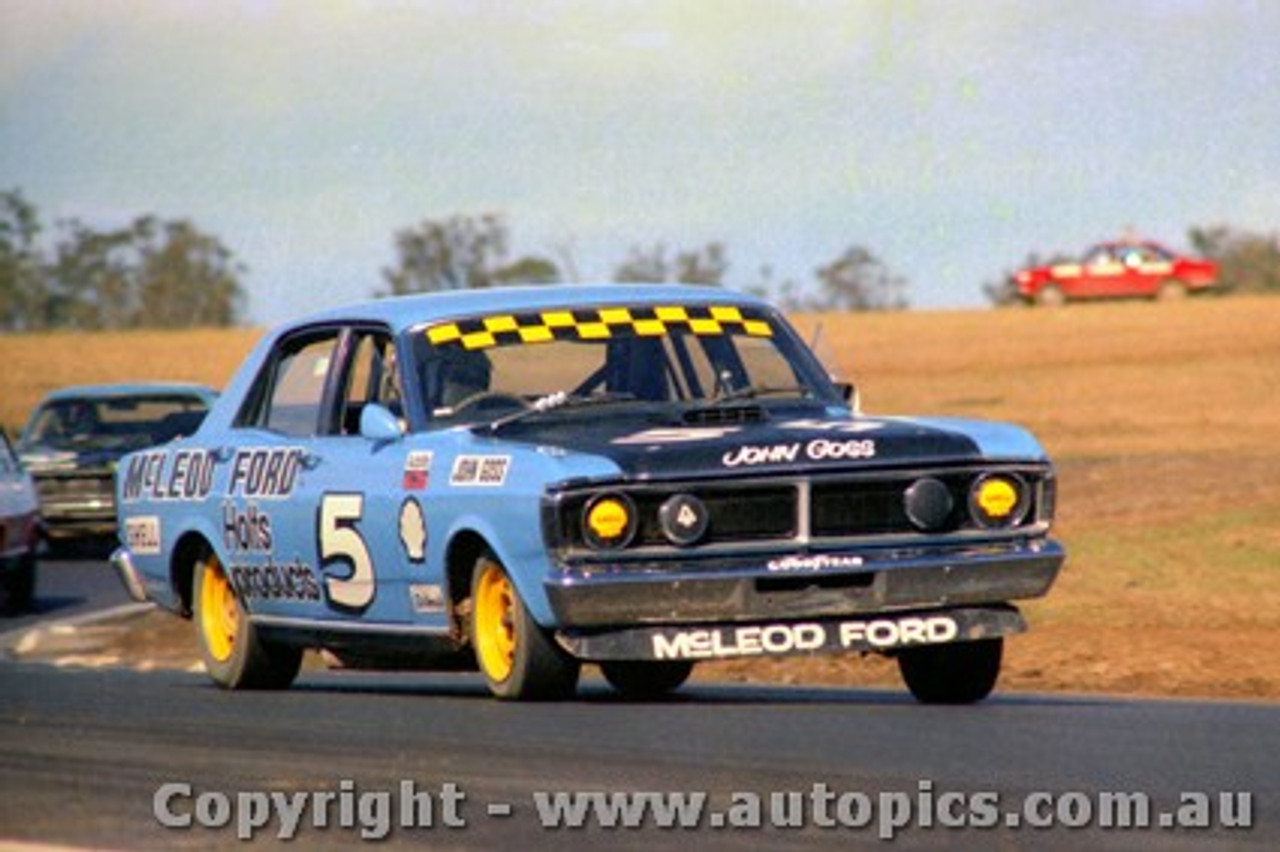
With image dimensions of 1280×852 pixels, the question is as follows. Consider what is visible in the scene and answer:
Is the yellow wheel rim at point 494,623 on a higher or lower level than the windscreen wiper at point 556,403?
lower

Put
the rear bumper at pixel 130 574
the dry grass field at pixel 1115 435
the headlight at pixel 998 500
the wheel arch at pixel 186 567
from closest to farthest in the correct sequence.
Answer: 1. the headlight at pixel 998 500
2. the wheel arch at pixel 186 567
3. the rear bumper at pixel 130 574
4. the dry grass field at pixel 1115 435

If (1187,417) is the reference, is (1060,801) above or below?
above

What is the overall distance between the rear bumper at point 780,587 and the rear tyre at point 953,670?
1.19 ft

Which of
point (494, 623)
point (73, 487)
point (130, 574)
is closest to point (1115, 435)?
point (73, 487)

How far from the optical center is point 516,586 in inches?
481

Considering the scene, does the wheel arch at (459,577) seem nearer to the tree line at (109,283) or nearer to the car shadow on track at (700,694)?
the car shadow on track at (700,694)

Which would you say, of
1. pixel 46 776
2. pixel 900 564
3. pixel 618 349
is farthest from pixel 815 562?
pixel 46 776

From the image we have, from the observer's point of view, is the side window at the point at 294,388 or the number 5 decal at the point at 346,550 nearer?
the number 5 decal at the point at 346,550

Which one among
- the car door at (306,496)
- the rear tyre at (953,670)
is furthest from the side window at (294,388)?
the rear tyre at (953,670)

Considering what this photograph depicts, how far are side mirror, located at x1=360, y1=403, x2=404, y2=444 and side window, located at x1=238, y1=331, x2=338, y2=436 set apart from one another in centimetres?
86

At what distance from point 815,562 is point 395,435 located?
185cm

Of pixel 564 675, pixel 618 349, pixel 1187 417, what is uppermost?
pixel 618 349

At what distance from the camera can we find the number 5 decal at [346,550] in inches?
528

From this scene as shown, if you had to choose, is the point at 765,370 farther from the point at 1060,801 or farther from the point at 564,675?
the point at 1060,801
